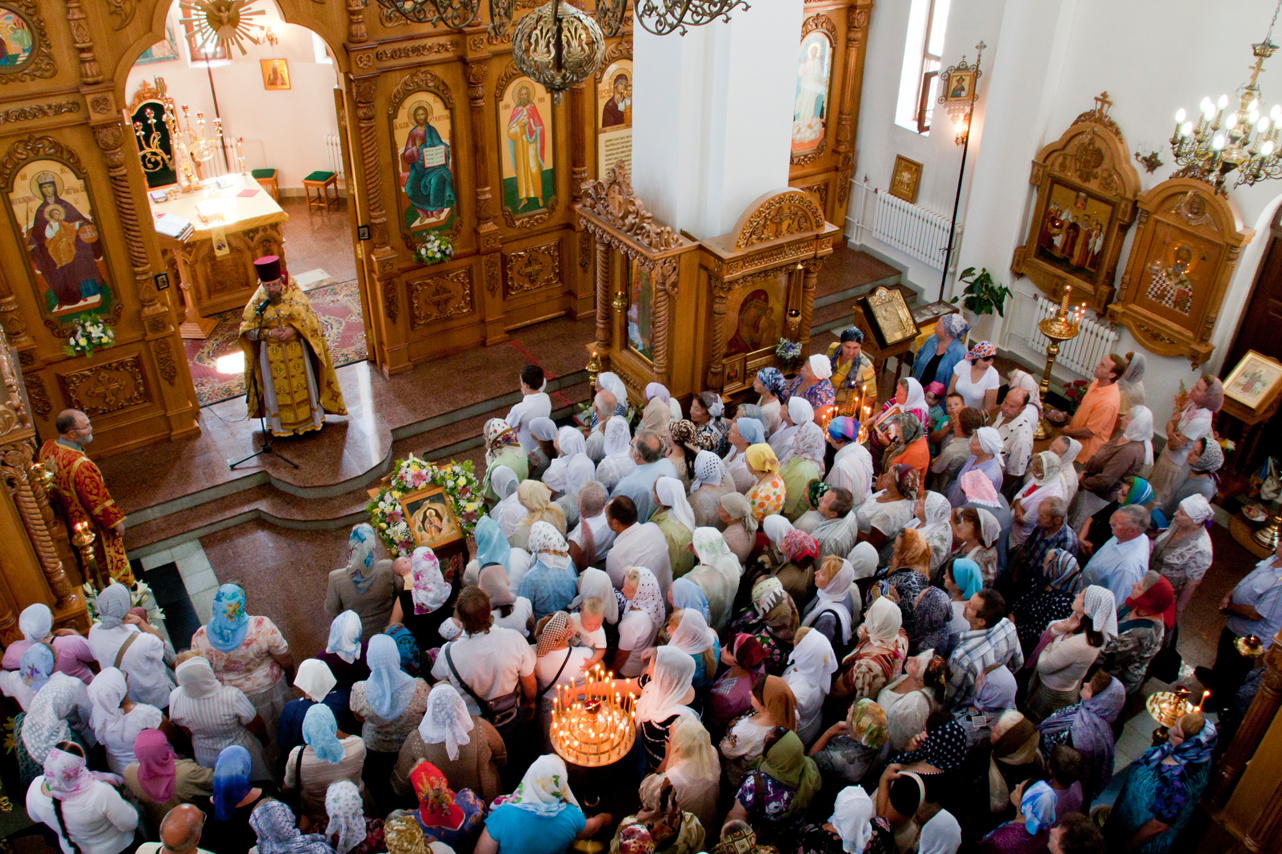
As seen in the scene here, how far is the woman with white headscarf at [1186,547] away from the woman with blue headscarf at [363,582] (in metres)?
5.18

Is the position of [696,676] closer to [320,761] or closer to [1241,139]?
[320,761]

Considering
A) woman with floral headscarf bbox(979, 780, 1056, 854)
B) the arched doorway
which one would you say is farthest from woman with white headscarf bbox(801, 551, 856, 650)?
the arched doorway

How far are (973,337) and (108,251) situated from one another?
373 inches

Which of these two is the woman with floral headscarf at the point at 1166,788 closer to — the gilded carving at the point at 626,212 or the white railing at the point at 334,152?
the gilded carving at the point at 626,212

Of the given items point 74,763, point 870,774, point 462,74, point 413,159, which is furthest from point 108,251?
point 870,774

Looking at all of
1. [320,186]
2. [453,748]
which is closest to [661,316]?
[453,748]

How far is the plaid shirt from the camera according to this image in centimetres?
534

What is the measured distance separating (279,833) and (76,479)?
4019mm

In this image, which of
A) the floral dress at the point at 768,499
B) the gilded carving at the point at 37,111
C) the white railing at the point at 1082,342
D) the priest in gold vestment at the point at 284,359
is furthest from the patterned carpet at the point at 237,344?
the white railing at the point at 1082,342

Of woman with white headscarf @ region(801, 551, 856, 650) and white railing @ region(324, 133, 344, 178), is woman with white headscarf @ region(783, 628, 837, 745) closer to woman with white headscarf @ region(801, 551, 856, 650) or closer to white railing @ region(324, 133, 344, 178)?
woman with white headscarf @ region(801, 551, 856, 650)

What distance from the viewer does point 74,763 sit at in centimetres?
454

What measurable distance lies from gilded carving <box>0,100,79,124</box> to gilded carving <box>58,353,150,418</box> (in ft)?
7.27

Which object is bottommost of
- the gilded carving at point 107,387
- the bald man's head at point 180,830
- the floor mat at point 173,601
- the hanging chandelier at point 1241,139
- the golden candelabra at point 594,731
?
the floor mat at point 173,601

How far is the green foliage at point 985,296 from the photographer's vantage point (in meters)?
10.9
